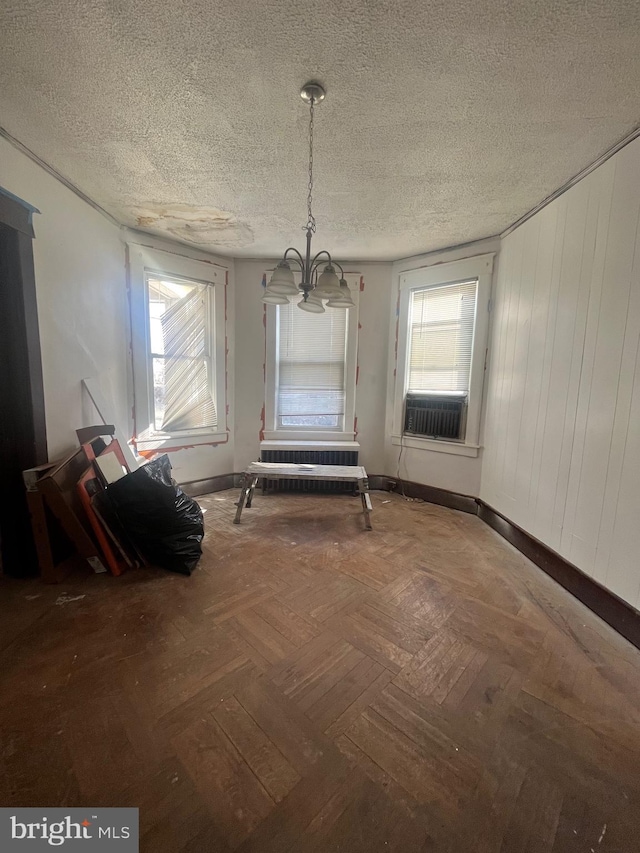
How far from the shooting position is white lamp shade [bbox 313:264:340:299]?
2094mm

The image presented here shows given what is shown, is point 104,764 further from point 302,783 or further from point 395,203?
point 395,203

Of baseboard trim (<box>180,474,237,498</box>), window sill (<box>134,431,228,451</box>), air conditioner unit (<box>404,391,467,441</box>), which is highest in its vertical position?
air conditioner unit (<box>404,391,467,441</box>)

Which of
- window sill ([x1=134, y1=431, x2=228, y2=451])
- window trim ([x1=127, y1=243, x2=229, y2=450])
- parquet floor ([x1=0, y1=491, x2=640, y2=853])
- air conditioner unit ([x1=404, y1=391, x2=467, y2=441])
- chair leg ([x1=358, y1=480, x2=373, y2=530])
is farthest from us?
air conditioner unit ([x1=404, y1=391, x2=467, y2=441])

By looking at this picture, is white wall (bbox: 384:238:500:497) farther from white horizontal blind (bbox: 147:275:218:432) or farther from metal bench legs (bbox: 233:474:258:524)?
white horizontal blind (bbox: 147:275:218:432)

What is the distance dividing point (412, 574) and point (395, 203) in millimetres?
2717

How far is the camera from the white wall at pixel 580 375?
1795mm

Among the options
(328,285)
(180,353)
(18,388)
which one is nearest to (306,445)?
(180,353)

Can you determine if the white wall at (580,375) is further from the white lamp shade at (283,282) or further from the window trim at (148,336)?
the window trim at (148,336)

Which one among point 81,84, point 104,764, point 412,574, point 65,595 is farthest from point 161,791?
point 81,84

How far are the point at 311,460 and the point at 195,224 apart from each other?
257cm

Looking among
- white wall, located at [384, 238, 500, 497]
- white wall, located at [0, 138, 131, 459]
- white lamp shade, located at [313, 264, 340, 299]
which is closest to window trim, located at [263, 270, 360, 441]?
white wall, located at [384, 238, 500, 497]

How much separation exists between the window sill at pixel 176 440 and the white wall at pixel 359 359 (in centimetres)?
26

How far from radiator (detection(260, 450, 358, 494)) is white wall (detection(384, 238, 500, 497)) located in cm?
51

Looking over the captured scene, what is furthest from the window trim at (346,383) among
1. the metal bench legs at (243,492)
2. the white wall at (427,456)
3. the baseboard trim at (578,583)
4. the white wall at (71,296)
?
the baseboard trim at (578,583)
